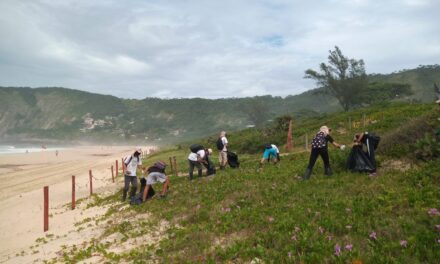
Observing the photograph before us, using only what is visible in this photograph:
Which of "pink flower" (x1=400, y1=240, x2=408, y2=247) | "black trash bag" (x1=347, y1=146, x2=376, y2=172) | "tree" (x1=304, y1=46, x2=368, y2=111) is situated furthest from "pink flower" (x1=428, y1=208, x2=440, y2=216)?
"tree" (x1=304, y1=46, x2=368, y2=111)

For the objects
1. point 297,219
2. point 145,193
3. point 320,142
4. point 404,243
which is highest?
point 320,142

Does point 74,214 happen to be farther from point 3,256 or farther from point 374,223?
point 374,223

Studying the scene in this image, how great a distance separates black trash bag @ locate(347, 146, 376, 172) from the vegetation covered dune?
1.24 feet

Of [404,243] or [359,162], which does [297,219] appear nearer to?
[404,243]

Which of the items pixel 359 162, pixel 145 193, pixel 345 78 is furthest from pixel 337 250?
pixel 345 78

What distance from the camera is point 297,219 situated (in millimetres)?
8750

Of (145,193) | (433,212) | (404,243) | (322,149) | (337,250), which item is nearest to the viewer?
(404,243)

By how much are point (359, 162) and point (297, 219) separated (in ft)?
15.9

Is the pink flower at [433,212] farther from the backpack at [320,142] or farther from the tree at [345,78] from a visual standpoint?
the tree at [345,78]

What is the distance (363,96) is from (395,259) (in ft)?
224

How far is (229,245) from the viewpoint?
817 centimetres

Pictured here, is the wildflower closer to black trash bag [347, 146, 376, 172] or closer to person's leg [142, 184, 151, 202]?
black trash bag [347, 146, 376, 172]

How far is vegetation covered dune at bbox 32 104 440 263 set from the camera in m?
6.83

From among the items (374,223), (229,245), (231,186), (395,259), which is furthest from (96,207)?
(395,259)
